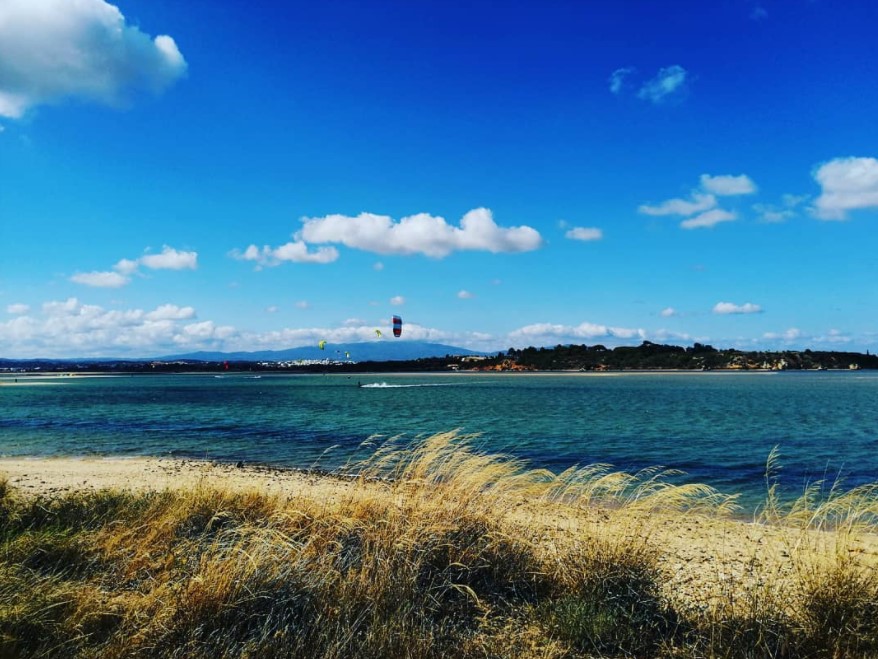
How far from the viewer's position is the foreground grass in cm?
550

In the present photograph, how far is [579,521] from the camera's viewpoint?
7.98m

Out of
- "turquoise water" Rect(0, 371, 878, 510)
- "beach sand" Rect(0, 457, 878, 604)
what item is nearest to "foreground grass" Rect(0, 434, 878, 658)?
"beach sand" Rect(0, 457, 878, 604)

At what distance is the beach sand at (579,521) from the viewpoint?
7.93m

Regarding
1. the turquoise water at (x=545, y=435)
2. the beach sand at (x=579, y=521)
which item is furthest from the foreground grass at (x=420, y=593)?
the turquoise water at (x=545, y=435)

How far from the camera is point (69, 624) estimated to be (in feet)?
18.4

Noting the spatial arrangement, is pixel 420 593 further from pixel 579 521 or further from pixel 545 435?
pixel 545 435

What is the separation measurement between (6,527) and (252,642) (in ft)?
20.7

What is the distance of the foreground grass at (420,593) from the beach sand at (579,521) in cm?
19

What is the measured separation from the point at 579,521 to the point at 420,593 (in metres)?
2.65

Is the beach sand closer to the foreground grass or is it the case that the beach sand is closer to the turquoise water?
the foreground grass

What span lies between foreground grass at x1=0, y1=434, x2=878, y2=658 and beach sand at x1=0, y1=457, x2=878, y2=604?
0.19 m

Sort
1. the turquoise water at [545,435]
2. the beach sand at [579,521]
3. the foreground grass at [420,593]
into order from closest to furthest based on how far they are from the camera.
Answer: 1. the foreground grass at [420,593]
2. the beach sand at [579,521]
3. the turquoise water at [545,435]

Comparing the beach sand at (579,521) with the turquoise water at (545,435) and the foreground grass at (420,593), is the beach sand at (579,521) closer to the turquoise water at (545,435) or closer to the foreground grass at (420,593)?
the foreground grass at (420,593)

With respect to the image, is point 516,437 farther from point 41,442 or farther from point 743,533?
point 41,442
